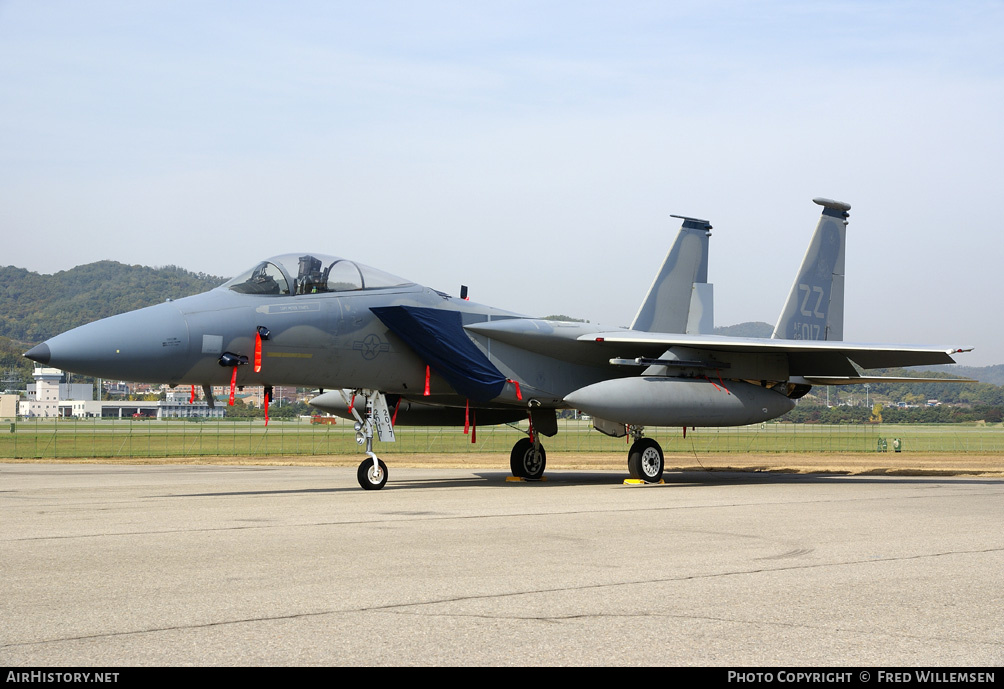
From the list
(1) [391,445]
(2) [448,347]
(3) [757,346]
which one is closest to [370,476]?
(2) [448,347]

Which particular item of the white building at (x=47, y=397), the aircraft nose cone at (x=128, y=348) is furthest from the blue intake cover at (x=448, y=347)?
the white building at (x=47, y=397)

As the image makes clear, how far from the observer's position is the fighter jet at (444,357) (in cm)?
1308

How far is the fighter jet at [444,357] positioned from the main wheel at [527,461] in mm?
28

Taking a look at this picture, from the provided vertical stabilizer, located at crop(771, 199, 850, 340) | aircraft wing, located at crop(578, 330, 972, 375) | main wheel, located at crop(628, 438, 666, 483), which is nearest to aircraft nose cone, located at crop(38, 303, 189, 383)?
aircraft wing, located at crop(578, 330, 972, 375)

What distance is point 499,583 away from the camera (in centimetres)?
620

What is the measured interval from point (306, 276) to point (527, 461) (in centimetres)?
664

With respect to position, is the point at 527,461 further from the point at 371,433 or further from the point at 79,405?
the point at 79,405

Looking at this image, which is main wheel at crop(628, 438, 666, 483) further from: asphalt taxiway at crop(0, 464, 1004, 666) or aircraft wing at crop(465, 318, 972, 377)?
asphalt taxiway at crop(0, 464, 1004, 666)

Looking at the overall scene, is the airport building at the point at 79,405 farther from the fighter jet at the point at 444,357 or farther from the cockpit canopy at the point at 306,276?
the cockpit canopy at the point at 306,276

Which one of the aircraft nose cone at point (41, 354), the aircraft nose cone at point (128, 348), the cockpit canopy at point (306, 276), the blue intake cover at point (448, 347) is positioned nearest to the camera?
the aircraft nose cone at point (41, 354)

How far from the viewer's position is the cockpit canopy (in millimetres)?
14016

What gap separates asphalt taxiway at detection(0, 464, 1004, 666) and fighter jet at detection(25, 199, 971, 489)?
2.17 metres

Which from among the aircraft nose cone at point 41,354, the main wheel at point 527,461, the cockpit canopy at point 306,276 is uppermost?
the cockpit canopy at point 306,276

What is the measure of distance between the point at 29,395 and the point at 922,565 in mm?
135731
